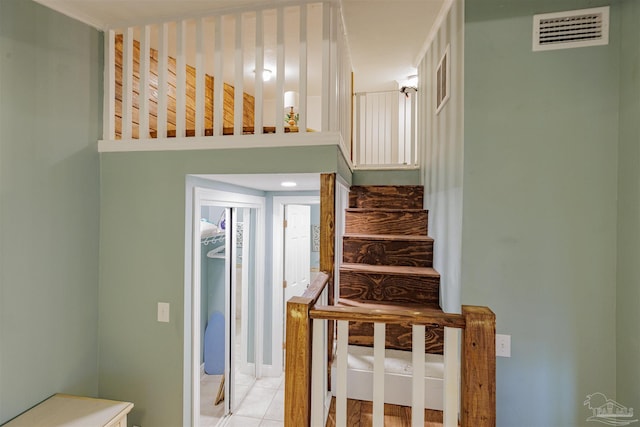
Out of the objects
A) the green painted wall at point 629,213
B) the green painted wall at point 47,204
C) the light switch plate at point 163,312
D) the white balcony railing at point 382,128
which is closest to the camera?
the green painted wall at point 629,213

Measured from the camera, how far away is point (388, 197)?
10.1 feet

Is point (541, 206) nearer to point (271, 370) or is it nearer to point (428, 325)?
point (428, 325)

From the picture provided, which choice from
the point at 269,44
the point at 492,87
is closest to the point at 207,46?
the point at 269,44

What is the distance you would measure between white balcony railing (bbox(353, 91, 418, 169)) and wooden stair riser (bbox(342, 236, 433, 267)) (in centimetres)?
160

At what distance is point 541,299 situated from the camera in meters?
1.51

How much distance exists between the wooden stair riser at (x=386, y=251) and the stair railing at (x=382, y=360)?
4.32 feet

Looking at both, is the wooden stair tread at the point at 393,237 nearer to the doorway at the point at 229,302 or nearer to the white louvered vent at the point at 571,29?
the doorway at the point at 229,302

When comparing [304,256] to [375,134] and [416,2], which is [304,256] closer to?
[375,134]

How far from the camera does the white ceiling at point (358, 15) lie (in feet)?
6.17

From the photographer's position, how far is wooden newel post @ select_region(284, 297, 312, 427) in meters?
1.19

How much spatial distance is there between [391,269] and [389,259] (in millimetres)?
190

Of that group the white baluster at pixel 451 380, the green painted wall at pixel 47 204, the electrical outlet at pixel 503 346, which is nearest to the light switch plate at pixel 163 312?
the green painted wall at pixel 47 204

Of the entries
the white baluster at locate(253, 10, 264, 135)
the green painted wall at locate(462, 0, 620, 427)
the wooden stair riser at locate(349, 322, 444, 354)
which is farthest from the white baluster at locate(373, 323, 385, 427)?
the white baluster at locate(253, 10, 264, 135)

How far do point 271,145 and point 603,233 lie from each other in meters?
1.81
